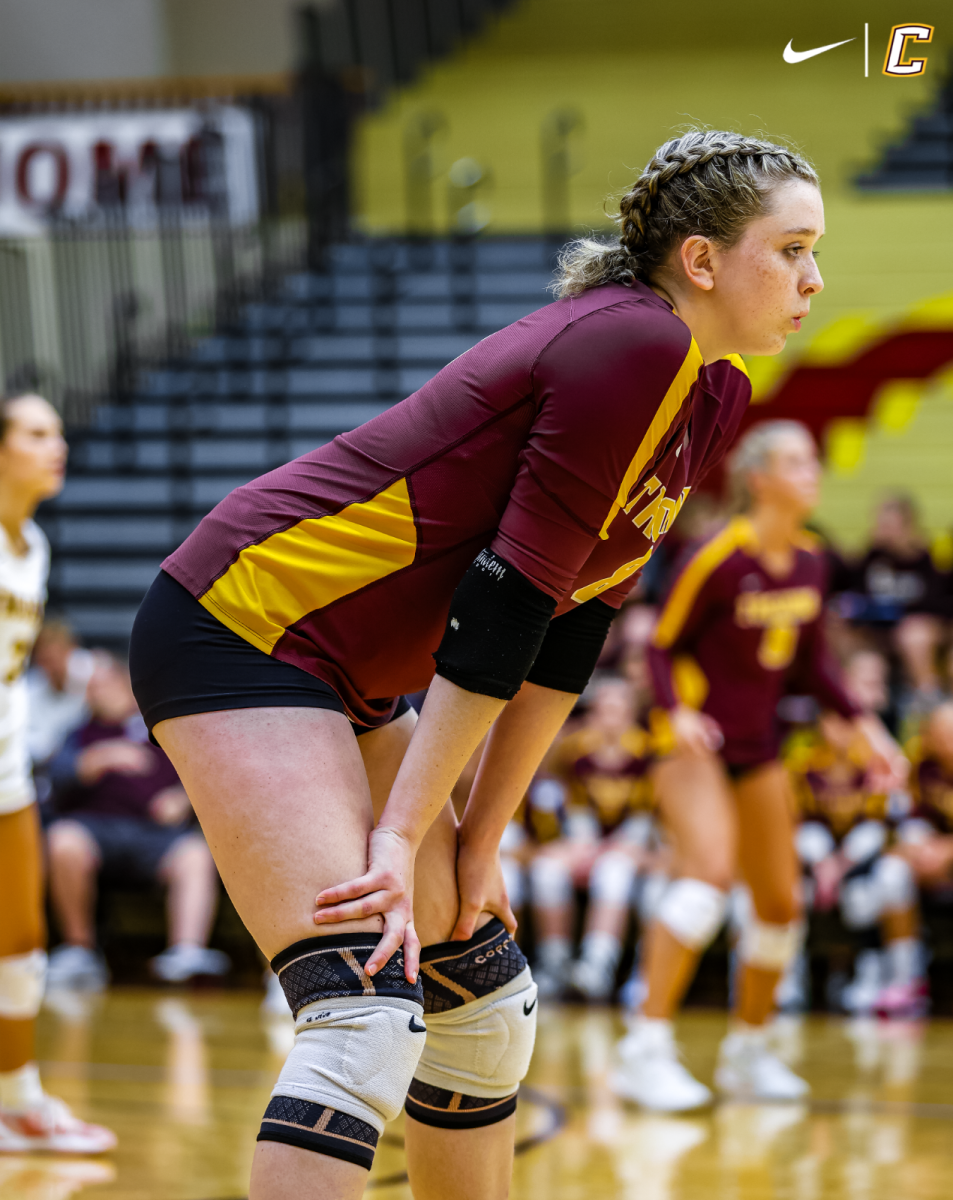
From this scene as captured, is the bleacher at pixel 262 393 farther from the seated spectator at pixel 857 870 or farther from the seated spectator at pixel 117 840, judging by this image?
the seated spectator at pixel 857 870

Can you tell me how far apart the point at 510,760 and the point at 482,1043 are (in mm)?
382

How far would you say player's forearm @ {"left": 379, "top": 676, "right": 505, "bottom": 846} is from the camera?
5.41ft

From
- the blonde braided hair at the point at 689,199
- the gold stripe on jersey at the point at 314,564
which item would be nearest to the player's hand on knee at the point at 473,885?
the gold stripe on jersey at the point at 314,564

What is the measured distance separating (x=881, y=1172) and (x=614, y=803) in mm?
2640

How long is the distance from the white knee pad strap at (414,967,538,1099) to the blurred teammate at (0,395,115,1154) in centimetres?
159

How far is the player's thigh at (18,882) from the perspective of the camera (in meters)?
3.20

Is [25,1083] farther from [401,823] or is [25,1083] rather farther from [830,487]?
[830,487]

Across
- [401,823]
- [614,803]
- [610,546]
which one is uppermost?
[610,546]

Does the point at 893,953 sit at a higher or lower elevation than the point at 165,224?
lower

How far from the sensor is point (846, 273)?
9727 mm

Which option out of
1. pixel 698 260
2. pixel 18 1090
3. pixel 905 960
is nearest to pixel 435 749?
pixel 698 260

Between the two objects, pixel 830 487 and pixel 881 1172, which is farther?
pixel 830 487

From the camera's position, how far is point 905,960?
206 inches

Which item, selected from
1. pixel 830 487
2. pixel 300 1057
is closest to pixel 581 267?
pixel 300 1057
